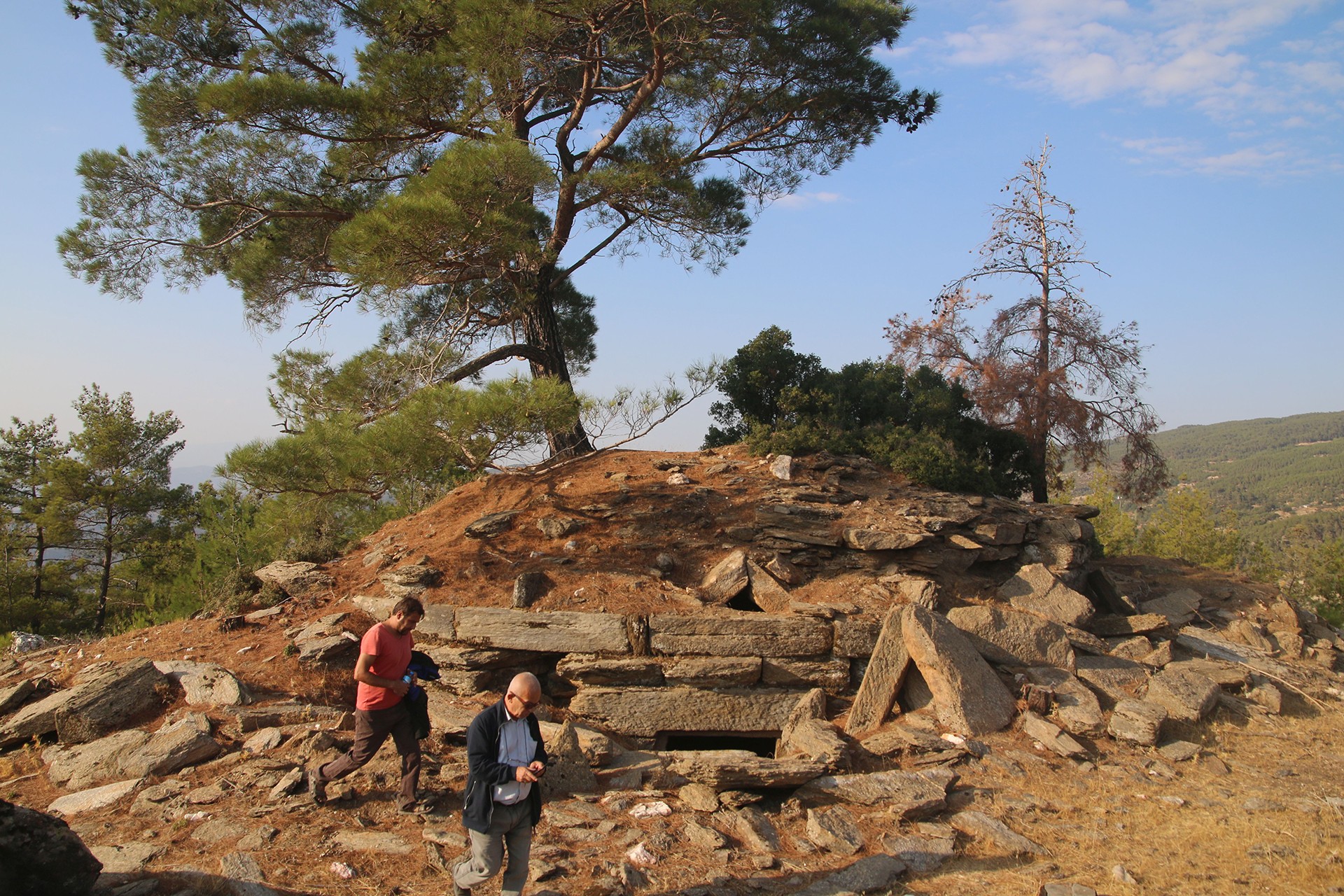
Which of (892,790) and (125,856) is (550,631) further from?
(125,856)

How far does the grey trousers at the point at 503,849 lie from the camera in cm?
396

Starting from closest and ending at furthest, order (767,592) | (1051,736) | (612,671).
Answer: (1051,736) → (612,671) → (767,592)

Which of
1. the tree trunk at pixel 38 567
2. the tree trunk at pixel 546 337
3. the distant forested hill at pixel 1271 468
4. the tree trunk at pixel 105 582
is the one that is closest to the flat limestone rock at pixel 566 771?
the tree trunk at pixel 546 337

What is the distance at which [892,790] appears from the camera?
5.98 metres

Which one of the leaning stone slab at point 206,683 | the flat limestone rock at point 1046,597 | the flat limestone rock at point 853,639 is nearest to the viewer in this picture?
the leaning stone slab at point 206,683

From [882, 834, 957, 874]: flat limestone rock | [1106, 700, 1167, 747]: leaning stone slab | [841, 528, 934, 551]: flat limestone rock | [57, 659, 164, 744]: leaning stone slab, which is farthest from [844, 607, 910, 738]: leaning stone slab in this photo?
[57, 659, 164, 744]: leaning stone slab

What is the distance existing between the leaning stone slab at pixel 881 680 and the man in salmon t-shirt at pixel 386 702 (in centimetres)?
396

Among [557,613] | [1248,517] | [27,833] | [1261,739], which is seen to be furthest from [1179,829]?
[1248,517]

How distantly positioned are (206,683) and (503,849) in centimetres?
467

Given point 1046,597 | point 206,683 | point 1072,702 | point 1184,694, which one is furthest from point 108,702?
point 1184,694

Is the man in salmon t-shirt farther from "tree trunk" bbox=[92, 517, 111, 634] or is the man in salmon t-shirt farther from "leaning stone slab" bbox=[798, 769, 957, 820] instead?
"tree trunk" bbox=[92, 517, 111, 634]

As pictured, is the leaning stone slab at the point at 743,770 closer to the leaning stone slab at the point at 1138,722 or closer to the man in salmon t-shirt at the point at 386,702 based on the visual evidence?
the man in salmon t-shirt at the point at 386,702

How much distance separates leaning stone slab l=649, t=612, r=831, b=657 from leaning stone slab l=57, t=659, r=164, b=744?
4.63m

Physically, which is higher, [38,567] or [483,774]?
[38,567]
